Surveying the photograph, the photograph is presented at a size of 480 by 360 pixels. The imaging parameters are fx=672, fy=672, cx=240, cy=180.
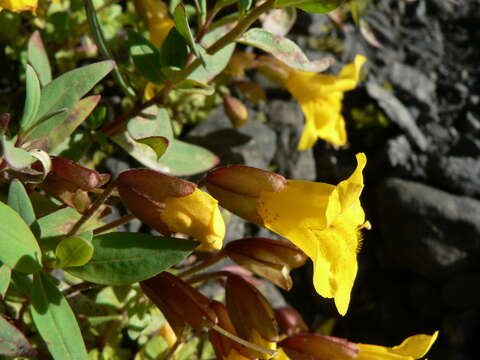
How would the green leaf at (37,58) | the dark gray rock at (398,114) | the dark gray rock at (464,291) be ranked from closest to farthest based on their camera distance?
the green leaf at (37,58) < the dark gray rock at (464,291) < the dark gray rock at (398,114)

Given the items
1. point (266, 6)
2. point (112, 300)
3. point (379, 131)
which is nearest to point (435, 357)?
point (379, 131)

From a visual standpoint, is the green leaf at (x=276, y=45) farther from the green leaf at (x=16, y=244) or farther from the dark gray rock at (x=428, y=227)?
the dark gray rock at (x=428, y=227)

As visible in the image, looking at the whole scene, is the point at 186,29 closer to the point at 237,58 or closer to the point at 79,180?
the point at 79,180

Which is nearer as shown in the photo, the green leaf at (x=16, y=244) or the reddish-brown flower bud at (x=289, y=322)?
the green leaf at (x=16, y=244)

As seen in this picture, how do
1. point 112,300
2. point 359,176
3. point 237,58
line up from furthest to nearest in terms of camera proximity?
point 237,58 < point 112,300 < point 359,176

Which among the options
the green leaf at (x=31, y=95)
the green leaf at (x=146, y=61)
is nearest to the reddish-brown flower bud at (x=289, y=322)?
the green leaf at (x=146, y=61)

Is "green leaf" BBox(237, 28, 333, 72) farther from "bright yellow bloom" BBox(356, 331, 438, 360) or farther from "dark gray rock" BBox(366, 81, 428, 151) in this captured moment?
"dark gray rock" BBox(366, 81, 428, 151)

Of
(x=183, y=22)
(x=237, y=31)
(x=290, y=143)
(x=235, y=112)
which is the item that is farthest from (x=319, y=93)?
(x=183, y=22)
